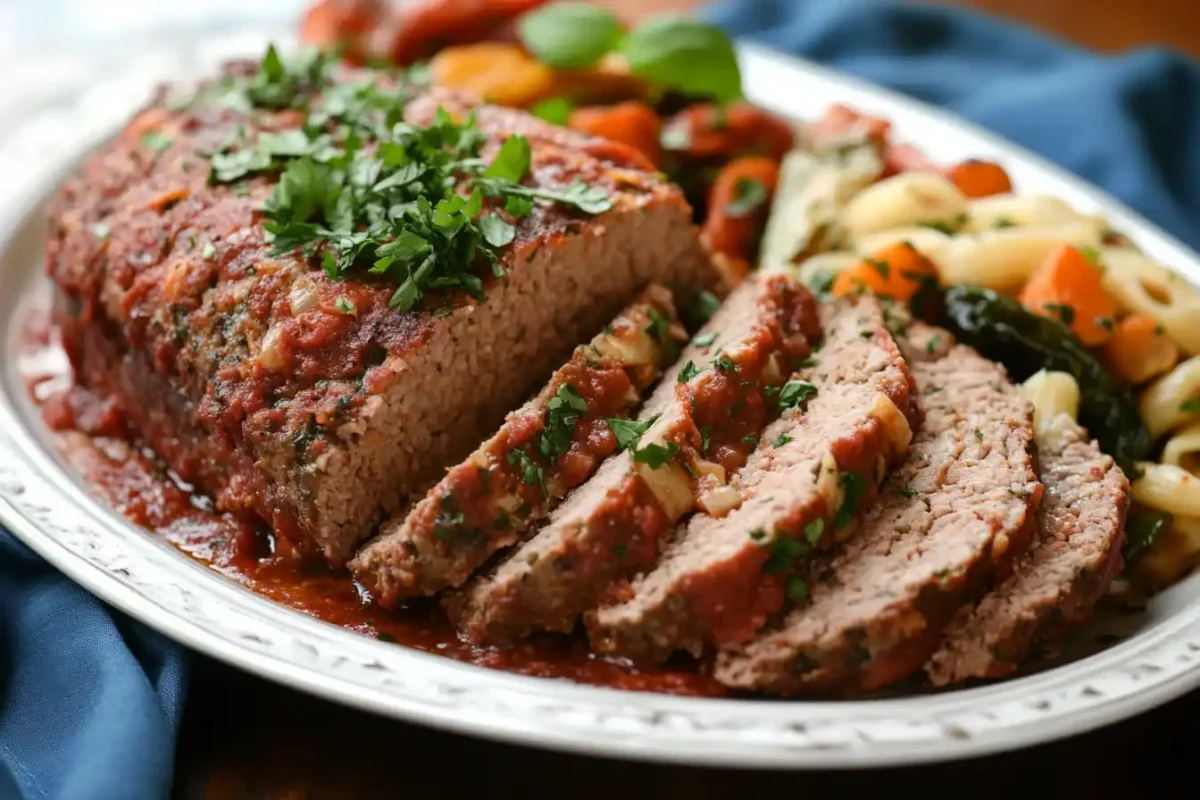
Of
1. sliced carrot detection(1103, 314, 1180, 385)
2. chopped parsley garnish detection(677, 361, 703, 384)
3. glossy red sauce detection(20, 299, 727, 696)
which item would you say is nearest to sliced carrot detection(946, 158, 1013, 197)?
sliced carrot detection(1103, 314, 1180, 385)

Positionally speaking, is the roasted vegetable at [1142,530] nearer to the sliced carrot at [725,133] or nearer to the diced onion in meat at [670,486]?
the diced onion in meat at [670,486]

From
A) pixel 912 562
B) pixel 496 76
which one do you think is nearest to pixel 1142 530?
pixel 912 562

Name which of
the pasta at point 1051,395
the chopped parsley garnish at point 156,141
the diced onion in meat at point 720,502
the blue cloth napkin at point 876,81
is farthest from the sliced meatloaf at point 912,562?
the chopped parsley garnish at point 156,141

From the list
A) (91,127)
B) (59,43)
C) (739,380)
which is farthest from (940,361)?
(59,43)

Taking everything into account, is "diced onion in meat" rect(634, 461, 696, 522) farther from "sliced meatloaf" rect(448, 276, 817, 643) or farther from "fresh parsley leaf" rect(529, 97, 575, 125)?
"fresh parsley leaf" rect(529, 97, 575, 125)

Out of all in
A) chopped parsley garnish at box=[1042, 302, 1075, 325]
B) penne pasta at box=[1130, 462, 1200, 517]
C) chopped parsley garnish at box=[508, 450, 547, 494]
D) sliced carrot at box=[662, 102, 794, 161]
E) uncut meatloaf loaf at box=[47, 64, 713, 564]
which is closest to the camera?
chopped parsley garnish at box=[508, 450, 547, 494]

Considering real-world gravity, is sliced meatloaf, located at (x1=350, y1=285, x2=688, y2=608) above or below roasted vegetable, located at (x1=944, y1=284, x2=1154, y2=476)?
above

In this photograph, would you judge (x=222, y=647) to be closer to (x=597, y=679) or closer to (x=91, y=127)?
(x=597, y=679)
